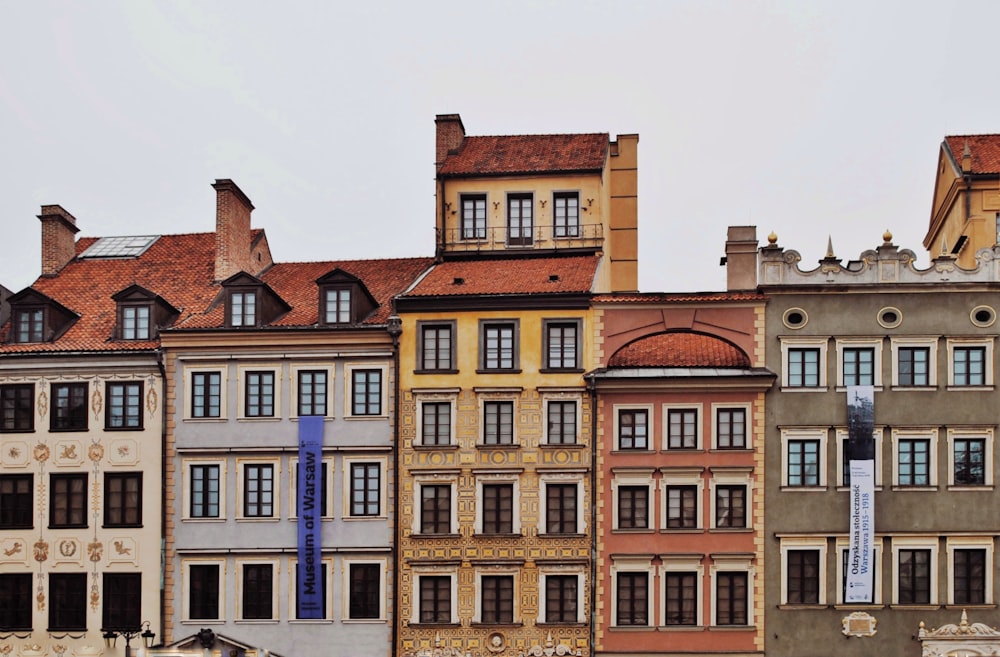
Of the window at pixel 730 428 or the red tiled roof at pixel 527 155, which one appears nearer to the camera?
the window at pixel 730 428

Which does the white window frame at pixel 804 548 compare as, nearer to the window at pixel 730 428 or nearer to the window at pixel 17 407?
the window at pixel 730 428

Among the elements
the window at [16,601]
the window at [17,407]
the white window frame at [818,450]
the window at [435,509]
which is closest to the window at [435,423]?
the window at [435,509]

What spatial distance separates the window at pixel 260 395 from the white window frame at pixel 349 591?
217 inches

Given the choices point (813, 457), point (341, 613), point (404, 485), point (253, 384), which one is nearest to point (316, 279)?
point (253, 384)

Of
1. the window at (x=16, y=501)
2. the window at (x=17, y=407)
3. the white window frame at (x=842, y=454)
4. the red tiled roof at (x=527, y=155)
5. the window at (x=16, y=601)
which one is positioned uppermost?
the red tiled roof at (x=527, y=155)

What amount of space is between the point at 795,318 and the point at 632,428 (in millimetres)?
6042

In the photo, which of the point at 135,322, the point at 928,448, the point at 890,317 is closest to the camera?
the point at 928,448

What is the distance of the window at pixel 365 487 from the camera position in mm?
41078

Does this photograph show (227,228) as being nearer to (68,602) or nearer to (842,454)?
(68,602)

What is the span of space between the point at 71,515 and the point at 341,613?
935cm

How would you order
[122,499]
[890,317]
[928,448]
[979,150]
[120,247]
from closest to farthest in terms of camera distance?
1. [928,448]
2. [890,317]
3. [122,499]
4. [979,150]
5. [120,247]

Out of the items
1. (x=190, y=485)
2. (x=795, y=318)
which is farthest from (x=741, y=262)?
(x=190, y=485)

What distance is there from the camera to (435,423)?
135 feet

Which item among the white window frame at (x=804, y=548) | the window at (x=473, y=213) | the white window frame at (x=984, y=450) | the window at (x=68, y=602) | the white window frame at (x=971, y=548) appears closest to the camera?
the white window frame at (x=971, y=548)
